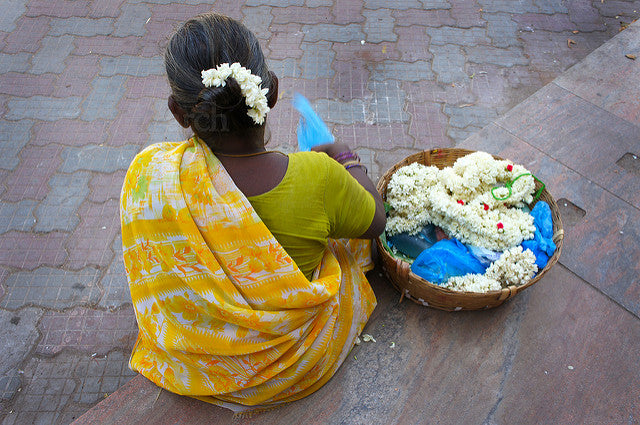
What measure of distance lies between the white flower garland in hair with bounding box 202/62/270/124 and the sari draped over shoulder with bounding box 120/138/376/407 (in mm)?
243

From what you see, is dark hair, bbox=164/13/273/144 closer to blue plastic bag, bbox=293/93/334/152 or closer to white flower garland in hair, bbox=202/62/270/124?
white flower garland in hair, bbox=202/62/270/124

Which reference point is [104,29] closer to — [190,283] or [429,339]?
[190,283]

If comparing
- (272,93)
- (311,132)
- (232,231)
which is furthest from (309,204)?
(311,132)

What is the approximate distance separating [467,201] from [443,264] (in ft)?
1.38

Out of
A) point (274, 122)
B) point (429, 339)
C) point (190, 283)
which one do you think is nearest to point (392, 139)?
point (274, 122)

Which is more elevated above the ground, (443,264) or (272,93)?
(272,93)

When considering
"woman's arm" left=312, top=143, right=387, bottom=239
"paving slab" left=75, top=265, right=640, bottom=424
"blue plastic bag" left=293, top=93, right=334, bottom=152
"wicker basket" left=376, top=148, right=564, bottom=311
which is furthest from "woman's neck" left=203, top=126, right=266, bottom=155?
"paving slab" left=75, top=265, right=640, bottom=424

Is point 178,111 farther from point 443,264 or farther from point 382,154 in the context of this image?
point 382,154

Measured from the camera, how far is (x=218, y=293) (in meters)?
1.58

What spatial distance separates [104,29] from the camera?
163 inches

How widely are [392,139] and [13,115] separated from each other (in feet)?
9.48

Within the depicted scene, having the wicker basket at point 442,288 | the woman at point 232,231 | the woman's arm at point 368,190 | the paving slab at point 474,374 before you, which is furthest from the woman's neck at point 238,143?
the paving slab at point 474,374

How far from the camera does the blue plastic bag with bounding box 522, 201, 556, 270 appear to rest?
211 centimetres

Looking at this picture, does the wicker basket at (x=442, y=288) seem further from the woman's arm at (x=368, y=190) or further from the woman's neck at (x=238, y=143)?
the woman's neck at (x=238, y=143)
